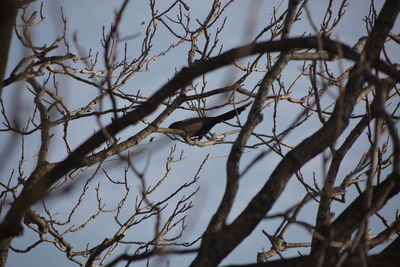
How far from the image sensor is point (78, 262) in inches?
171

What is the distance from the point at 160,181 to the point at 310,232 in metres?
3.15

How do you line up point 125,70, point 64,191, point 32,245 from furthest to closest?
point 125,70 < point 32,245 < point 64,191

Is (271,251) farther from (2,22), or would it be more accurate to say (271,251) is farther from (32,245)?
(2,22)

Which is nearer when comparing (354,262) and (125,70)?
(354,262)

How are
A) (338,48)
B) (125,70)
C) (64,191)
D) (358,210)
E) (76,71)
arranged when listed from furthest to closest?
(125,70), (76,71), (358,210), (338,48), (64,191)

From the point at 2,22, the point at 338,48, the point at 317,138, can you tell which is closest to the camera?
the point at 2,22

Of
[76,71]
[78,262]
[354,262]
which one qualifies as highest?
[76,71]

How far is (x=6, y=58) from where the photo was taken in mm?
1671

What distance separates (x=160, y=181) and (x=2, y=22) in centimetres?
322

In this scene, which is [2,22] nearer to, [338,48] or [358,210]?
[338,48]

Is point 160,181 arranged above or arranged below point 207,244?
above

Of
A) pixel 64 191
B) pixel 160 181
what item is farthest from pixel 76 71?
pixel 64 191

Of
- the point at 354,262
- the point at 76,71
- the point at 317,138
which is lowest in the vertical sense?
the point at 354,262

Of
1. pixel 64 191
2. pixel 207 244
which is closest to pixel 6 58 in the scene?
pixel 64 191
